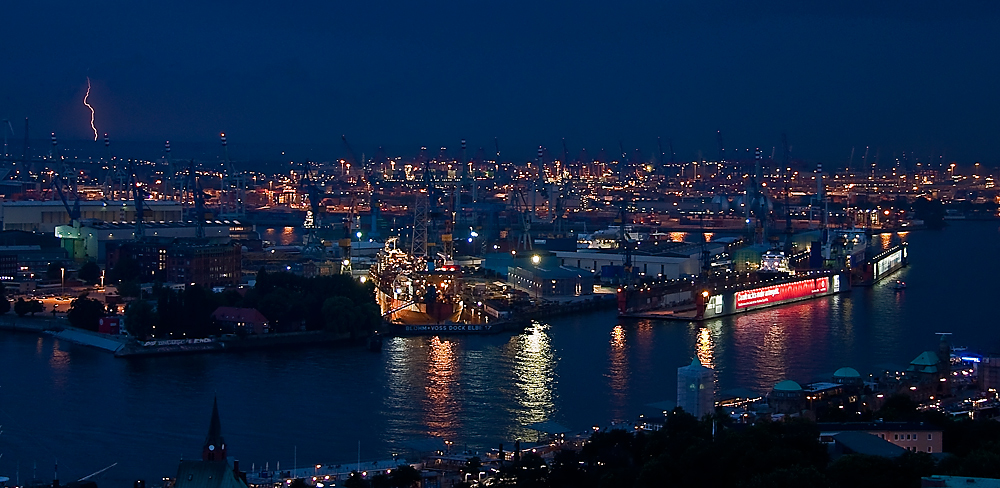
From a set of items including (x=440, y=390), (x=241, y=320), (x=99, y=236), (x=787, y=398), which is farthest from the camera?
(x=99, y=236)

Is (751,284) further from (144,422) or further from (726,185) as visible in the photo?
(726,185)

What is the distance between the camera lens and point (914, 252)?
16.7 m

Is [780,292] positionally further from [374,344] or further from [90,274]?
[90,274]

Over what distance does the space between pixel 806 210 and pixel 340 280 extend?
→ 16.6 m

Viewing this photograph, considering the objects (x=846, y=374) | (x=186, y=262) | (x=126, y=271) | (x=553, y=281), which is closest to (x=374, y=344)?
(x=846, y=374)

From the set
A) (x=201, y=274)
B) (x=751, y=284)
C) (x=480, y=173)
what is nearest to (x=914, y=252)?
(x=751, y=284)

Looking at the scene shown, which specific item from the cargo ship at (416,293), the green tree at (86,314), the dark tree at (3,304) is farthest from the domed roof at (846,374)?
the dark tree at (3,304)

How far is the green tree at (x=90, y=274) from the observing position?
11.8 m

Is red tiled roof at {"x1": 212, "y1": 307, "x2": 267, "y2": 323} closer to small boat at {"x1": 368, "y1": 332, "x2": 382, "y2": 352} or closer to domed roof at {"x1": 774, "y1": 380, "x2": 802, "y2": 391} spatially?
small boat at {"x1": 368, "y1": 332, "x2": 382, "y2": 352}

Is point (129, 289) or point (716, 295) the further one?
point (129, 289)

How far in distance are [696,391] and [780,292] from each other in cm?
569

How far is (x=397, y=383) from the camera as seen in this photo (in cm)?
693

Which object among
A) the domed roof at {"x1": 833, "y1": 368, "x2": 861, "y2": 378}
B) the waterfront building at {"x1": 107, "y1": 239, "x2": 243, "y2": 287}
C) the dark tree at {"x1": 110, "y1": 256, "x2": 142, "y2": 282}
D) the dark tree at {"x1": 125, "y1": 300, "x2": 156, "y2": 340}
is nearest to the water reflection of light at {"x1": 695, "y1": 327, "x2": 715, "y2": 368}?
the domed roof at {"x1": 833, "y1": 368, "x2": 861, "y2": 378}

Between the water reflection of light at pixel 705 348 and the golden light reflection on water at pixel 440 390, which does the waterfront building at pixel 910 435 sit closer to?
the golden light reflection on water at pixel 440 390
